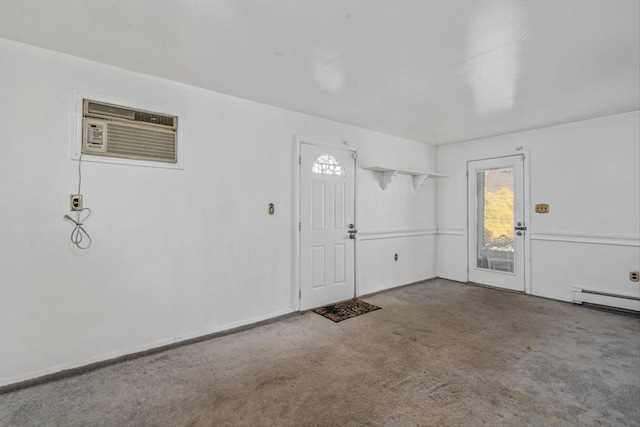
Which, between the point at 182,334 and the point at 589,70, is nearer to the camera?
the point at 589,70

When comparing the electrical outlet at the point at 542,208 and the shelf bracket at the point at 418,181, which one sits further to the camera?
the shelf bracket at the point at 418,181

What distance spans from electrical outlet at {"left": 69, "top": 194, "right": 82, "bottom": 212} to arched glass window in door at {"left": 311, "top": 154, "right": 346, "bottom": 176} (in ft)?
7.88

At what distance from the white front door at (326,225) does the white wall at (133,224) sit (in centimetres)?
21

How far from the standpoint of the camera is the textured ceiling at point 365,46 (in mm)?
1878

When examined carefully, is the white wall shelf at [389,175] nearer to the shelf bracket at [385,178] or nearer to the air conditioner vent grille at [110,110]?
the shelf bracket at [385,178]

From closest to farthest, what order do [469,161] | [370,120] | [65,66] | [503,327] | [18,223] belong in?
1. [18,223]
2. [65,66]
3. [503,327]
4. [370,120]
5. [469,161]

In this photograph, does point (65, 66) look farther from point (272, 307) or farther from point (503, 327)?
point (503, 327)

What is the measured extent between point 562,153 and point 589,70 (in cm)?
204

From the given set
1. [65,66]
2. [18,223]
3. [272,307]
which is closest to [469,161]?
[272,307]

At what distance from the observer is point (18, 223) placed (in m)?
2.25

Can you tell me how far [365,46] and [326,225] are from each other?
2.31 m

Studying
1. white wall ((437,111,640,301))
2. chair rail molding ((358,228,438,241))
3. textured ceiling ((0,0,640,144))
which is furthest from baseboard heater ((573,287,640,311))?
textured ceiling ((0,0,640,144))

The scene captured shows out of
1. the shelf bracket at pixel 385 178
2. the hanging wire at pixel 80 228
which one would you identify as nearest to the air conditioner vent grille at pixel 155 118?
the hanging wire at pixel 80 228

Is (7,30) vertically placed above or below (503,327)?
above
